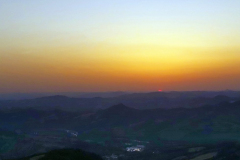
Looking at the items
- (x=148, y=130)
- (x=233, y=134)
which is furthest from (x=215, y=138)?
(x=148, y=130)

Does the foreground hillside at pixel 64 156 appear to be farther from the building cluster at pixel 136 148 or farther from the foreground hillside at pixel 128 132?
the building cluster at pixel 136 148

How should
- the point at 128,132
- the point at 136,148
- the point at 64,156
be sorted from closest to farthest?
the point at 64,156 → the point at 136,148 → the point at 128,132

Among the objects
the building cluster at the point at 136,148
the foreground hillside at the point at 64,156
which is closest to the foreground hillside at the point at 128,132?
the building cluster at the point at 136,148

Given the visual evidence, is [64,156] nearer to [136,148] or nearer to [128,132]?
[136,148]

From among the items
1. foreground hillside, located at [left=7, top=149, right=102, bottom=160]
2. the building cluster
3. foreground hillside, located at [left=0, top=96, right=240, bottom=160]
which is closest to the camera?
foreground hillside, located at [left=7, top=149, right=102, bottom=160]

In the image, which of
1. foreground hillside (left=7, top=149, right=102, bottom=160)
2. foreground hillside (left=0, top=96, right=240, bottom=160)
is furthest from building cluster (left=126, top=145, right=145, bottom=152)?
foreground hillside (left=7, top=149, right=102, bottom=160)

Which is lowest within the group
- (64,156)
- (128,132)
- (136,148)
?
(136,148)

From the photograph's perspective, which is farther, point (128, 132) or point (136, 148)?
point (128, 132)

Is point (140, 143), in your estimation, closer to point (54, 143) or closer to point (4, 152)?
point (54, 143)

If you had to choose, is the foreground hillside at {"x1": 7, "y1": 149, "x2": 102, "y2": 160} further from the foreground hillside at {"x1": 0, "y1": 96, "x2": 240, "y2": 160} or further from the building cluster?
the building cluster

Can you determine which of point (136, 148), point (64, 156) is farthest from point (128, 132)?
point (64, 156)

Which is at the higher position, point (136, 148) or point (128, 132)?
point (128, 132)
